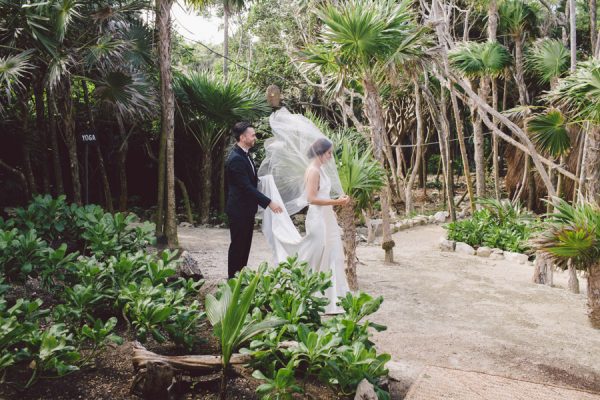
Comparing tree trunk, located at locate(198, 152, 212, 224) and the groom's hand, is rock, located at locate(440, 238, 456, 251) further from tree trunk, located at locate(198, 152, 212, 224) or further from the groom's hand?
the groom's hand

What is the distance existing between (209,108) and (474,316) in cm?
770

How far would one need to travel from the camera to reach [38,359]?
94.3 inches

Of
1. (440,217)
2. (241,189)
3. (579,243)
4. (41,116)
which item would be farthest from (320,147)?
(440,217)

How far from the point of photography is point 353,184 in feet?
21.0

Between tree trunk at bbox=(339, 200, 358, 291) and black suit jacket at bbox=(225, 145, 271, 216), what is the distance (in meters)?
1.68

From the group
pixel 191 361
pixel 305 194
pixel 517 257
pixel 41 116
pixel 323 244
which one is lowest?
pixel 517 257

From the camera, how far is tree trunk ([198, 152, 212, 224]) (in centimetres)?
1227

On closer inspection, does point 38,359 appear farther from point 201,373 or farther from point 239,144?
point 239,144

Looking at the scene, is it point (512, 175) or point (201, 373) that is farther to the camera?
point (512, 175)

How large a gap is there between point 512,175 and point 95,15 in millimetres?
12172

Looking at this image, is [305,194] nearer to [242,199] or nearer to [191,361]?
[242,199]

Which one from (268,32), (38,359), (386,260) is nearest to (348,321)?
(38,359)

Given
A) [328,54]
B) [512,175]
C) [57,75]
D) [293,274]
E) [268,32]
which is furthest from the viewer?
A: [268,32]

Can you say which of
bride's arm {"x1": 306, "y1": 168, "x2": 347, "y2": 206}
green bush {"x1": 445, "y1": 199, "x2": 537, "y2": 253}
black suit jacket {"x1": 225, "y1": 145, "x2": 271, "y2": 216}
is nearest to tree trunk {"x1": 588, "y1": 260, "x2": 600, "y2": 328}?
bride's arm {"x1": 306, "y1": 168, "x2": 347, "y2": 206}
